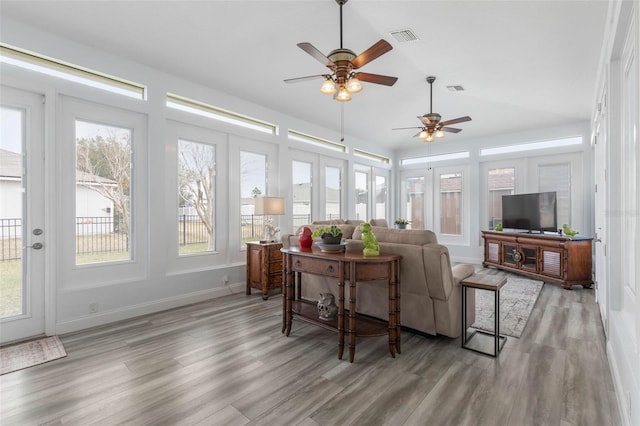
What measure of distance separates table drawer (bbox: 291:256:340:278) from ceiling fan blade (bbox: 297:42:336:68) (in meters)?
1.89

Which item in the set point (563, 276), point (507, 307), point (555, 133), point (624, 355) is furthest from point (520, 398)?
point (555, 133)

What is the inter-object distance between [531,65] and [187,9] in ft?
14.3

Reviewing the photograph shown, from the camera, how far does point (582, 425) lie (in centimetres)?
187

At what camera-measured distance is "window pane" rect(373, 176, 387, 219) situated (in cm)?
846

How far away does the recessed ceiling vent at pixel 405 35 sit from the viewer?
387 cm

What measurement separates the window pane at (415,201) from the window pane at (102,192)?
22.9ft

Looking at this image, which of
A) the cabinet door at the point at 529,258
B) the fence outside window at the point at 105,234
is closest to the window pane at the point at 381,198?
the cabinet door at the point at 529,258

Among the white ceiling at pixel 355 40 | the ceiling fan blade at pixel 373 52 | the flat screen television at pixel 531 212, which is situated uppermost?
the white ceiling at pixel 355 40

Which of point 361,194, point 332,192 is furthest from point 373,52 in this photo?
point 361,194

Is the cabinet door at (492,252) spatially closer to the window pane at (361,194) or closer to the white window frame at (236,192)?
the window pane at (361,194)

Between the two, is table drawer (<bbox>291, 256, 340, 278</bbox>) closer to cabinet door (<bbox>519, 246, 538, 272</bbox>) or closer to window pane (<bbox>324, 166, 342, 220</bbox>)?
window pane (<bbox>324, 166, 342, 220</bbox>)

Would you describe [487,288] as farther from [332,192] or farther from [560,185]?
[560,185]

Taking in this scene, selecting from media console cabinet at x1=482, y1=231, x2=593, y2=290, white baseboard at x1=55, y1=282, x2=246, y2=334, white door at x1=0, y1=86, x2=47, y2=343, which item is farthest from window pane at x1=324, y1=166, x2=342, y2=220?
white door at x1=0, y1=86, x2=47, y2=343

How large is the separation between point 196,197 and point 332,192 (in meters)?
3.26
